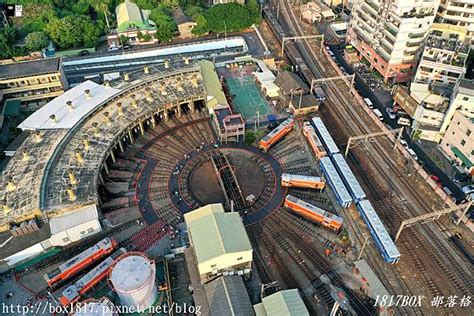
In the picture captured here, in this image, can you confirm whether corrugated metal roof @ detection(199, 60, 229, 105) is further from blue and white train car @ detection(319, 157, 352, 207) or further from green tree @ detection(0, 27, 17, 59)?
green tree @ detection(0, 27, 17, 59)

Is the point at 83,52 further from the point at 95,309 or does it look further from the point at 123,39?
the point at 95,309

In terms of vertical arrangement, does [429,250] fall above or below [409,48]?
below

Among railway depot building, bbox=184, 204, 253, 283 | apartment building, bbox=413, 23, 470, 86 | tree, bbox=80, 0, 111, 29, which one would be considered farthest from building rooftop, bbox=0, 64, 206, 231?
apartment building, bbox=413, 23, 470, 86

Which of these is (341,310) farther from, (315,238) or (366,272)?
(315,238)

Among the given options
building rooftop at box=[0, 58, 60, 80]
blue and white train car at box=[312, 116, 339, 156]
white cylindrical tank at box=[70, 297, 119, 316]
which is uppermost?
building rooftop at box=[0, 58, 60, 80]

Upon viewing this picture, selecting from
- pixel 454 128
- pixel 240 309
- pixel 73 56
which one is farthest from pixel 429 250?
pixel 73 56

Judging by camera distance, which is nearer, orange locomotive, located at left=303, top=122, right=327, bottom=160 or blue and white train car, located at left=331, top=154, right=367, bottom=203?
blue and white train car, located at left=331, top=154, right=367, bottom=203
